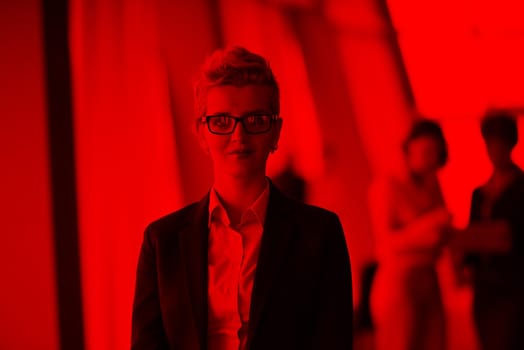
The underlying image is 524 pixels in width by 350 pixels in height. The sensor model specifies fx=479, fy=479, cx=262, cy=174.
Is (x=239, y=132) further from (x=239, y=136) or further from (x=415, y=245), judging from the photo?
(x=415, y=245)

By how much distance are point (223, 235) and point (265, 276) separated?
136 mm

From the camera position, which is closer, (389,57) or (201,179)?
(201,179)

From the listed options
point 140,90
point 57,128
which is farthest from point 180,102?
point 57,128

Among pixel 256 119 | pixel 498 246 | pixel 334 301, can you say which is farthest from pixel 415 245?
pixel 256 119

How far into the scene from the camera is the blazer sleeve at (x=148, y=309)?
99 cm

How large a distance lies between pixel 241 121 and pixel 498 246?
4.36ft

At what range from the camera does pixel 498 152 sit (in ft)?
6.24

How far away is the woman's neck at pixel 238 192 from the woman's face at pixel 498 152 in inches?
49.7

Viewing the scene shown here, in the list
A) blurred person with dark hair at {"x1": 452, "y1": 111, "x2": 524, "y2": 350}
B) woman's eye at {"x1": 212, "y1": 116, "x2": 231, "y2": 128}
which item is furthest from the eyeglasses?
blurred person with dark hair at {"x1": 452, "y1": 111, "x2": 524, "y2": 350}

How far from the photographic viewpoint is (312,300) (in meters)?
0.97

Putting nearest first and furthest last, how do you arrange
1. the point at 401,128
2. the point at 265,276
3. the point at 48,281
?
the point at 265,276 → the point at 48,281 → the point at 401,128

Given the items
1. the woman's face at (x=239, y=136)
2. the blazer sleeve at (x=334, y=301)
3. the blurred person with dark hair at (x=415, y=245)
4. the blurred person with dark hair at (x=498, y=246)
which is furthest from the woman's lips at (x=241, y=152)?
the blurred person with dark hair at (x=498, y=246)

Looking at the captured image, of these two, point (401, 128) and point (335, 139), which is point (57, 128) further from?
point (401, 128)

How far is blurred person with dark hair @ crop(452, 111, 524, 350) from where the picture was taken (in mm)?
1801
